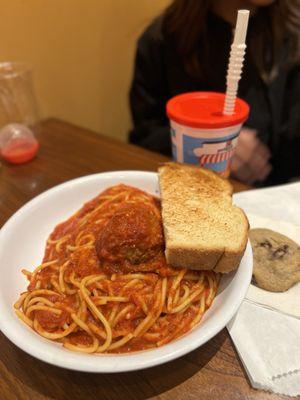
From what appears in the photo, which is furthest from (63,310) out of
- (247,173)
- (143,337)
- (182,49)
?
(182,49)

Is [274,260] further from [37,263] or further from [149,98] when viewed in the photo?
[149,98]

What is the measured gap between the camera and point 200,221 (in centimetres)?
93

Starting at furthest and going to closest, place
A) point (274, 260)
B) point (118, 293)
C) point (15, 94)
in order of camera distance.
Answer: point (15, 94) → point (274, 260) → point (118, 293)

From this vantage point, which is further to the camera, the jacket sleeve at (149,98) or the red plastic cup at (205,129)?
the jacket sleeve at (149,98)

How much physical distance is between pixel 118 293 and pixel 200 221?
281mm

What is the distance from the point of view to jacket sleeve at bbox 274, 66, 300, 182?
6.33 ft

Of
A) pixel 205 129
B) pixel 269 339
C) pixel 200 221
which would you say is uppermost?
pixel 205 129

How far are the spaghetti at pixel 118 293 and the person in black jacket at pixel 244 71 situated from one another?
101 cm

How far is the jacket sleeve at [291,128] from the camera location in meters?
1.93

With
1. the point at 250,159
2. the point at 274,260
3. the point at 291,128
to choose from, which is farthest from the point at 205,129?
the point at 291,128

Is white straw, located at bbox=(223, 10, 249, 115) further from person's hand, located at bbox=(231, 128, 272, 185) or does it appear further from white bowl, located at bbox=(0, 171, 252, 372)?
person's hand, located at bbox=(231, 128, 272, 185)

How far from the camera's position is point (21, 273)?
3.18 feet

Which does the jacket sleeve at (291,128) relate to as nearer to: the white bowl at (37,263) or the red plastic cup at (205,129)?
the red plastic cup at (205,129)

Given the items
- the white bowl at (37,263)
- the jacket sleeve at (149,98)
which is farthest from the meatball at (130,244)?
the jacket sleeve at (149,98)
